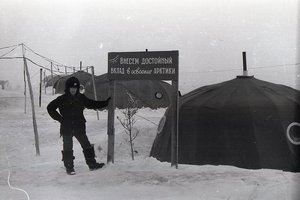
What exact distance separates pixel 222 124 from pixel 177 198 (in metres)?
4.93

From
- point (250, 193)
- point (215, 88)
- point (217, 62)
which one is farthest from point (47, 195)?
point (217, 62)

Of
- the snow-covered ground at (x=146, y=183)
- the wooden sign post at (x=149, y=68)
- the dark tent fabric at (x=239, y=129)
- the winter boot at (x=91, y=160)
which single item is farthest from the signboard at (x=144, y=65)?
the dark tent fabric at (x=239, y=129)

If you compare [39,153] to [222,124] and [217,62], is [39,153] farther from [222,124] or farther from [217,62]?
[217,62]

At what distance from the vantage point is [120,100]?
85.3 feet

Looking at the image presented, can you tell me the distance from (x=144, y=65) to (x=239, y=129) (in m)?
3.33

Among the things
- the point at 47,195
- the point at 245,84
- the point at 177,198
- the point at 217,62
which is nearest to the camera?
the point at 177,198

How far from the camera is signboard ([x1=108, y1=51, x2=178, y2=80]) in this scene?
781 cm

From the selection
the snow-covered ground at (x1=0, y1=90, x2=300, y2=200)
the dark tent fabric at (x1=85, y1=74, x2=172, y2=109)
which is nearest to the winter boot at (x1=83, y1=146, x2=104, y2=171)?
the snow-covered ground at (x1=0, y1=90, x2=300, y2=200)

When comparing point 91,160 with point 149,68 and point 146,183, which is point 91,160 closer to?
point 146,183


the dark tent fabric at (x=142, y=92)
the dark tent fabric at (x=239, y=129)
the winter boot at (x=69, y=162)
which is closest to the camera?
the winter boot at (x=69, y=162)

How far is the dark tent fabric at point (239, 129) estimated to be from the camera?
9719mm

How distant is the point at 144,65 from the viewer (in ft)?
26.2

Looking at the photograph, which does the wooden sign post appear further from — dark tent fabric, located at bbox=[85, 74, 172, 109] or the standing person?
dark tent fabric, located at bbox=[85, 74, 172, 109]

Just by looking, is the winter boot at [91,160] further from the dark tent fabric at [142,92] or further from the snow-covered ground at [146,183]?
the dark tent fabric at [142,92]
